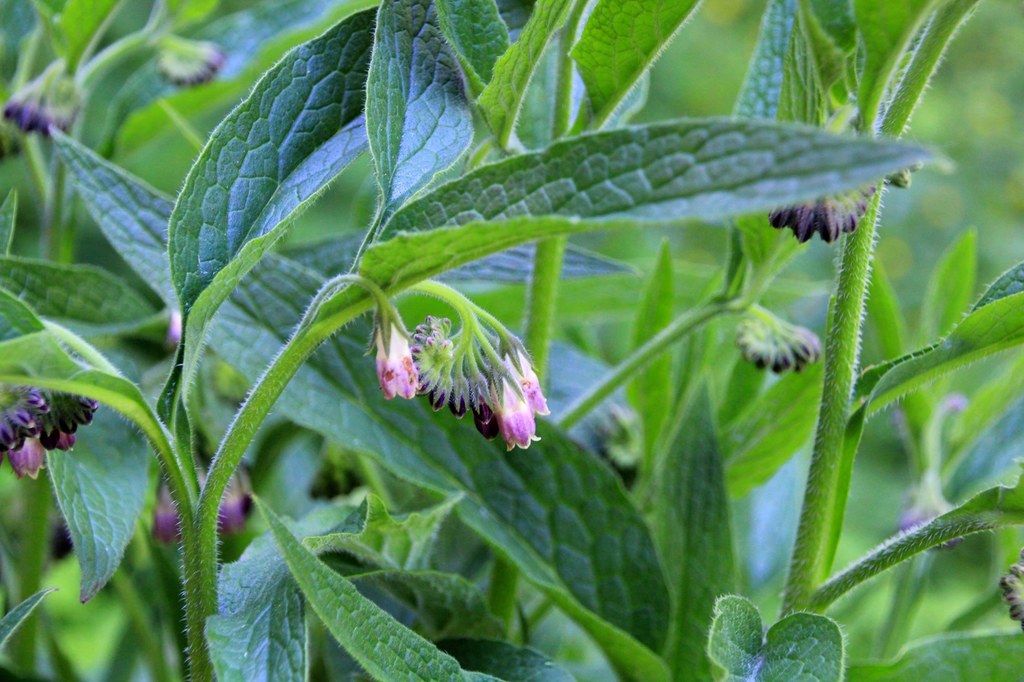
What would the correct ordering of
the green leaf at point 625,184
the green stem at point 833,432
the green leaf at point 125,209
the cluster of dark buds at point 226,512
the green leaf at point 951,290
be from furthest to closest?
the green leaf at point 951,290
the cluster of dark buds at point 226,512
the green leaf at point 125,209
the green stem at point 833,432
the green leaf at point 625,184

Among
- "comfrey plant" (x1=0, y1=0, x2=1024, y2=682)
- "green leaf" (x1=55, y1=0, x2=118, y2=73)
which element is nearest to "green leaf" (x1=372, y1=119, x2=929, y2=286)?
"comfrey plant" (x1=0, y1=0, x2=1024, y2=682)

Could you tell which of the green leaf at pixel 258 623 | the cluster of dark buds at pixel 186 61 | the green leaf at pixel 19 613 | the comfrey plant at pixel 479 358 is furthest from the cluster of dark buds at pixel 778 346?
the cluster of dark buds at pixel 186 61

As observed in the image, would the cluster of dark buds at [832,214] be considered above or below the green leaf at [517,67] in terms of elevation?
below

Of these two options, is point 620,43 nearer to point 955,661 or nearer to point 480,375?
point 480,375

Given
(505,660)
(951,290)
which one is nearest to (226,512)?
(505,660)

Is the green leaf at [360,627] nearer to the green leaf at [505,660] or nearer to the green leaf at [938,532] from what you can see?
the green leaf at [505,660]

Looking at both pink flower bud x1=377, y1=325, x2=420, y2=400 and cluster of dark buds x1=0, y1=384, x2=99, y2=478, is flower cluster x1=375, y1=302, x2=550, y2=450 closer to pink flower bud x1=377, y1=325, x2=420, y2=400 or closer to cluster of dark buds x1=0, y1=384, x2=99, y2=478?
pink flower bud x1=377, y1=325, x2=420, y2=400
